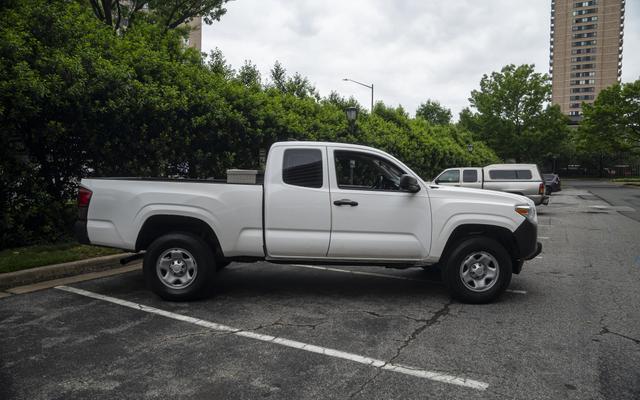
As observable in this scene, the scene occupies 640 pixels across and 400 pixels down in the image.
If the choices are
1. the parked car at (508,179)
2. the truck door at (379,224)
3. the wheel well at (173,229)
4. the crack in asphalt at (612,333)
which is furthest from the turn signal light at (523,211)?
the parked car at (508,179)

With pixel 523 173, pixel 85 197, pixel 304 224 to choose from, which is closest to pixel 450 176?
pixel 523 173

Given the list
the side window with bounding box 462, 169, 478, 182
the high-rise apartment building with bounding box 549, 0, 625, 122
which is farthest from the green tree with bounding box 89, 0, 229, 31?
the high-rise apartment building with bounding box 549, 0, 625, 122

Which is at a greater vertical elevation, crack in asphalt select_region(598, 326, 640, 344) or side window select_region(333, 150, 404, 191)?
side window select_region(333, 150, 404, 191)

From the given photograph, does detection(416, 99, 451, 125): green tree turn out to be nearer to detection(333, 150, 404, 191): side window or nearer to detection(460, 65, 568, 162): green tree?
detection(460, 65, 568, 162): green tree

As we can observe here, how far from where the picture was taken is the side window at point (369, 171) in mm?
5922

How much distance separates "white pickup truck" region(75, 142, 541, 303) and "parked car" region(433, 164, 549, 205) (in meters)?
12.1

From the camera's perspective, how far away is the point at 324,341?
4.43m

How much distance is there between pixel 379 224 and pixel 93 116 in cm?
562

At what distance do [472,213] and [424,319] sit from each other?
143 centimetres

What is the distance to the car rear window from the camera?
59.6 ft

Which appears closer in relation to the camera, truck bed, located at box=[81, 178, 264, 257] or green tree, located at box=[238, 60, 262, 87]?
truck bed, located at box=[81, 178, 264, 257]

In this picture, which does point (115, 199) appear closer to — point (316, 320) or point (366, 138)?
point (316, 320)

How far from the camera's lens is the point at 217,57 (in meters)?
15.3

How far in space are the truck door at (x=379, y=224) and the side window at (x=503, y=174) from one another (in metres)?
14.0
